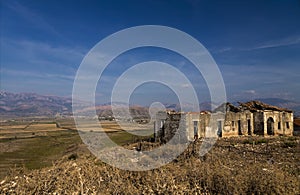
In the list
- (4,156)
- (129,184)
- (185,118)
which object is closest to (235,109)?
(185,118)

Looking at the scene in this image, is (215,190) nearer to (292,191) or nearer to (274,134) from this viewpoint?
(292,191)

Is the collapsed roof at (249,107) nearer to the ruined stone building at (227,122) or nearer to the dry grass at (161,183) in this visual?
the ruined stone building at (227,122)

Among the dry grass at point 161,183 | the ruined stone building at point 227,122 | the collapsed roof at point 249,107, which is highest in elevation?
the collapsed roof at point 249,107

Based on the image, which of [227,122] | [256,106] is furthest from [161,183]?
[256,106]

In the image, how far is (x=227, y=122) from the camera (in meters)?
21.2

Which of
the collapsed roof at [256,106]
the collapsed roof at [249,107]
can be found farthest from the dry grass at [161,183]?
the collapsed roof at [256,106]

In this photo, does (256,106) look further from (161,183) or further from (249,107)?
(161,183)

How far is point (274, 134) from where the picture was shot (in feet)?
73.2

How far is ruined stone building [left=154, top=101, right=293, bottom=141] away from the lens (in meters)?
20.2

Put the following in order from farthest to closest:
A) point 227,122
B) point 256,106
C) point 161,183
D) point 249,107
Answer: point 256,106 → point 249,107 → point 227,122 → point 161,183

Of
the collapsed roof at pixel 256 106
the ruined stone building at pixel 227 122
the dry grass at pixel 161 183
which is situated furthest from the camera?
the collapsed roof at pixel 256 106

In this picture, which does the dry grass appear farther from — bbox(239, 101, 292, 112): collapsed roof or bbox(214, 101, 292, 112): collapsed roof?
bbox(239, 101, 292, 112): collapsed roof

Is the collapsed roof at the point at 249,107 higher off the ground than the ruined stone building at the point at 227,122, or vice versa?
the collapsed roof at the point at 249,107

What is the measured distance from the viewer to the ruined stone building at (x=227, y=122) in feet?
66.2
